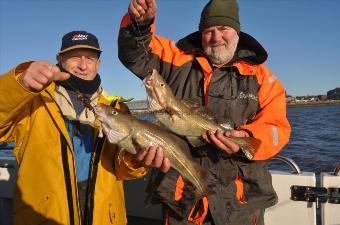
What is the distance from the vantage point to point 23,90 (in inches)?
117

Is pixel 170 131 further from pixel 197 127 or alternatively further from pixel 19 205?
pixel 19 205

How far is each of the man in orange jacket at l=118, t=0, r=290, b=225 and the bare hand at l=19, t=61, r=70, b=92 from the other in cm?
116

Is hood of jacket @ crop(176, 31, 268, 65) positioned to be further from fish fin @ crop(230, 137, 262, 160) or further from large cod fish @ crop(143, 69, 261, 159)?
fish fin @ crop(230, 137, 262, 160)

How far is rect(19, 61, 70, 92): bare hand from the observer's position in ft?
9.43

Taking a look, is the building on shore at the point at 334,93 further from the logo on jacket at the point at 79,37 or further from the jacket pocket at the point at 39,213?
the jacket pocket at the point at 39,213

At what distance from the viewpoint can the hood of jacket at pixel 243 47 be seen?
14.3 ft

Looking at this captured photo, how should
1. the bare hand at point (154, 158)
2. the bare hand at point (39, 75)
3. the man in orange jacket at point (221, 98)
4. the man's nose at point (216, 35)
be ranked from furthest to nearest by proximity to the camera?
the man's nose at point (216, 35) → the man in orange jacket at point (221, 98) → the bare hand at point (154, 158) → the bare hand at point (39, 75)

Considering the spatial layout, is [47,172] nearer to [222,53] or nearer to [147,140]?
[147,140]

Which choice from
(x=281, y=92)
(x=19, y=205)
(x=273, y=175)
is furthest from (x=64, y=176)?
(x=273, y=175)

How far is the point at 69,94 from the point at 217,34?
1.87 meters

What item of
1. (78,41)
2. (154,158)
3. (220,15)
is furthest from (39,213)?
(220,15)

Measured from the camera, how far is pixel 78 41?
13.9 ft

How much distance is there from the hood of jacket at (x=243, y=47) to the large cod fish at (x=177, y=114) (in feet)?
2.13

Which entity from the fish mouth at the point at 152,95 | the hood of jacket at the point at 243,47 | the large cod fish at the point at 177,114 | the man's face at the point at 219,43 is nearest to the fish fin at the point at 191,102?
the large cod fish at the point at 177,114
